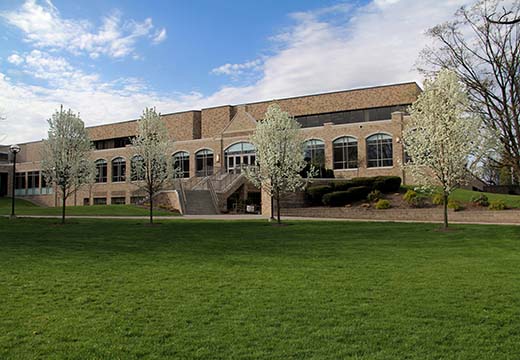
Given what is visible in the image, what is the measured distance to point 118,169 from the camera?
57062 millimetres

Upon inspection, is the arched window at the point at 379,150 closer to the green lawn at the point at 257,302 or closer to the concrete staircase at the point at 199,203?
the concrete staircase at the point at 199,203

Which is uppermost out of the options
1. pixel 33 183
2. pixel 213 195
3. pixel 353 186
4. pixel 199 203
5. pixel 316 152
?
pixel 316 152

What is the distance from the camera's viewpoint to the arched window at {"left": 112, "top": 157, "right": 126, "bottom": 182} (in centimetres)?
5638

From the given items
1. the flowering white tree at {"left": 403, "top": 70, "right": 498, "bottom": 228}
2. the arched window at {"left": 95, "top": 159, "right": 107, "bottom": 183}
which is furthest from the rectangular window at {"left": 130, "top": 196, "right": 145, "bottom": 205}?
the flowering white tree at {"left": 403, "top": 70, "right": 498, "bottom": 228}

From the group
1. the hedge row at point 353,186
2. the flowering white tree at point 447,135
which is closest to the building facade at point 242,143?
the hedge row at point 353,186

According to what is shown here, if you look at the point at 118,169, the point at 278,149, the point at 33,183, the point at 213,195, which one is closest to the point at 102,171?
the point at 118,169

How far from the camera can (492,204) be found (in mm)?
25328

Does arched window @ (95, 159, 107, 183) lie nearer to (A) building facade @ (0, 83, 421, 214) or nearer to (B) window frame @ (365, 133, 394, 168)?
(A) building facade @ (0, 83, 421, 214)

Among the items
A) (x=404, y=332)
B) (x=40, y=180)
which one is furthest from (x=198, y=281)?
(x=40, y=180)

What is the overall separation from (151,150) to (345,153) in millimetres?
24450

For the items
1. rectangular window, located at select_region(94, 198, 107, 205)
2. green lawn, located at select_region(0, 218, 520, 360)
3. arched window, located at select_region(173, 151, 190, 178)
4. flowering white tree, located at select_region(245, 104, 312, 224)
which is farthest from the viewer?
rectangular window, located at select_region(94, 198, 107, 205)

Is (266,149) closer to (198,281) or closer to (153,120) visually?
(153,120)

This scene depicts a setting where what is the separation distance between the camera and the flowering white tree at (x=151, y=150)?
2338 cm

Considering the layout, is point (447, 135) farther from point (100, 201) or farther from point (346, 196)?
point (100, 201)
